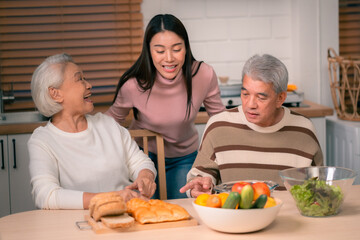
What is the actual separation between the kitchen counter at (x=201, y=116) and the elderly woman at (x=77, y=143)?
2.42ft

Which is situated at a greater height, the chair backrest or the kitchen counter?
the kitchen counter

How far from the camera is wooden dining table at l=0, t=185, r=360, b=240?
154 cm

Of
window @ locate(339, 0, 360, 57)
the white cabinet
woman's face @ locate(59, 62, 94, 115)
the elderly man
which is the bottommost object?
the white cabinet

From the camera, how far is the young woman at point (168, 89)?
2451 millimetres

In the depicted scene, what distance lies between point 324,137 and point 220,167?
1283 millimetres

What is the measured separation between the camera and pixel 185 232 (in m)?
1.59

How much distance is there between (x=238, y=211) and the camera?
1491 mm

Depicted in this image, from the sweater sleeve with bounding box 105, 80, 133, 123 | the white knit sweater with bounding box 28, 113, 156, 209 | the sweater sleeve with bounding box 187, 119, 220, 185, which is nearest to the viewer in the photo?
the white knit sweater with bounding box 28, 113, 156, 209

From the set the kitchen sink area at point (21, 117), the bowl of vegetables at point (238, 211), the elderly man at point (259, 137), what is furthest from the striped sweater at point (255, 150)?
the kitchen sink area at point (21, 117)

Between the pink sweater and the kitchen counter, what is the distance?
380 millimetres

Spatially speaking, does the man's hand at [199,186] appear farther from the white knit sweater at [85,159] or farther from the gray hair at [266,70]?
the gray hair at [266,70]

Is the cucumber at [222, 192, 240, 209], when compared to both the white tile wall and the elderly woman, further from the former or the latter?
the white tile wall

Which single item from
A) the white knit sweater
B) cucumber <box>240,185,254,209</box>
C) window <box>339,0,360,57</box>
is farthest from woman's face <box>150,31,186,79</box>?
window <box>339,0,360,57</box>

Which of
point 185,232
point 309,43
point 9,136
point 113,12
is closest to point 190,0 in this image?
point 113,12
